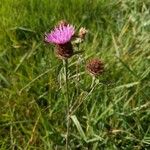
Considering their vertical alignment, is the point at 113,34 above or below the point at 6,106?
above

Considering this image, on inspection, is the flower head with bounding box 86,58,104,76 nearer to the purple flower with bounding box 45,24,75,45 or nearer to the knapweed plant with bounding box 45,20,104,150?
the knapweed plant with bounding box 45,20,104,150

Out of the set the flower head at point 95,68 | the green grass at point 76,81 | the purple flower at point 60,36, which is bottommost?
the green grass at point 76,81

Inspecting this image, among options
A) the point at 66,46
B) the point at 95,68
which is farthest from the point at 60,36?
the point at 95,68

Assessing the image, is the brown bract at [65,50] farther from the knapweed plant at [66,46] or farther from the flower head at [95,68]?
the flower head at [95,68]

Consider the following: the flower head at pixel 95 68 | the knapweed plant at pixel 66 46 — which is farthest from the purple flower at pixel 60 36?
the flower head at pixel 95 68

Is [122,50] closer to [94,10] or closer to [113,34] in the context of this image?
[113,34]

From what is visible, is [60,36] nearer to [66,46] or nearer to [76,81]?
[66,46]

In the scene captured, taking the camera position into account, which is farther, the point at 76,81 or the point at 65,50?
the point at 76,81

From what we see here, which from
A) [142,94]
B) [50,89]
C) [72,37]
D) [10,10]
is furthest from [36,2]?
[72,37]
